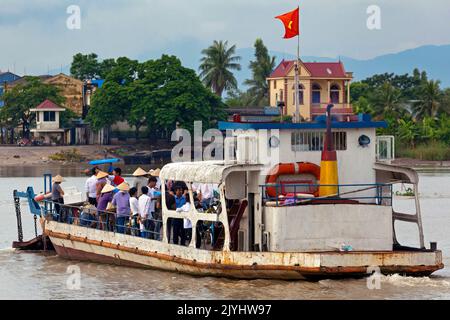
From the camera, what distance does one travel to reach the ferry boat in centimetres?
2170

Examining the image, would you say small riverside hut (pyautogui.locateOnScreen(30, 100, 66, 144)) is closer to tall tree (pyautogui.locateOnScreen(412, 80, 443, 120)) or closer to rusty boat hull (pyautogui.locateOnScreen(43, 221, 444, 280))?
tall tree (pyautogui.locateOnScreen(412, 80, 443, 120))

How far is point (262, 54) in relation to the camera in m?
102

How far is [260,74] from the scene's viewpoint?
10075cm

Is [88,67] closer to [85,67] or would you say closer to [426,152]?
[85,67]

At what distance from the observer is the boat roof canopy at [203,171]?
22.2 m

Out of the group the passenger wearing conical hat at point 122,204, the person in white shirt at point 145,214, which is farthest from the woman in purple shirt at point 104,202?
the person in white shirt at point 145,214

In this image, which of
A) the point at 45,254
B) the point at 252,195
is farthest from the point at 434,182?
the point at 252,195

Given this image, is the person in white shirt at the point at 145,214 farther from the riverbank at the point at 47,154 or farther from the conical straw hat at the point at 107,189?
the riverbank at the point at 47,154

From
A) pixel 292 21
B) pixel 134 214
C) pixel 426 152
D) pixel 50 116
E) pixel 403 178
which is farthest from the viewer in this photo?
pixel 50 116

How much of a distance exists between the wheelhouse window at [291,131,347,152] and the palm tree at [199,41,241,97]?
244 ft

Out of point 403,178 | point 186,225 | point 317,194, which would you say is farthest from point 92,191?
point 403,178

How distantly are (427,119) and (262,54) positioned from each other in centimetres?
2693

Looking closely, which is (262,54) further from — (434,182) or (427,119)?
(434,182)

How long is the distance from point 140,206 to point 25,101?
212 ft
